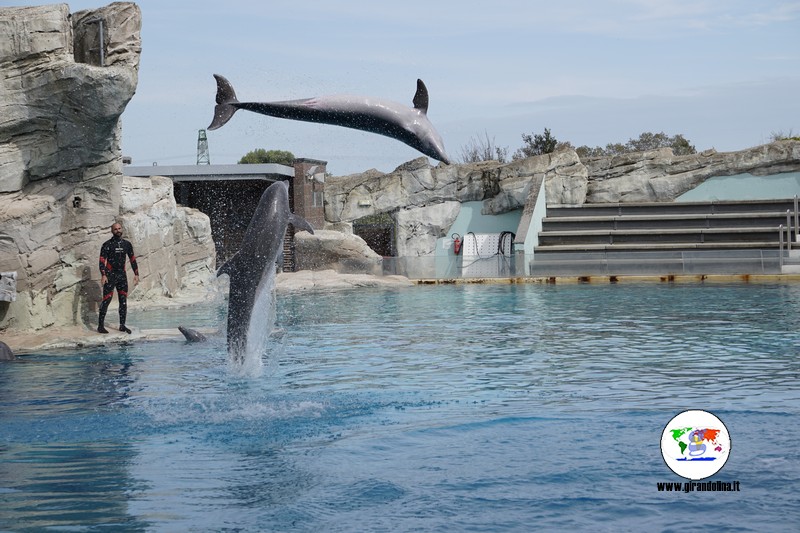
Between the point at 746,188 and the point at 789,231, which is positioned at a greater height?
the point at 746,188

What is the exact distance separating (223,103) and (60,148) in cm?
468

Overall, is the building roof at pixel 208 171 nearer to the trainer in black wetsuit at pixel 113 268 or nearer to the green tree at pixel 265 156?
the trainer in black wetsuit at pixel 113 268

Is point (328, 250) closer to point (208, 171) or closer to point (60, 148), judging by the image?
point (208, 171)

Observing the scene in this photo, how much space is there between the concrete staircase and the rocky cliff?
1199 centimetres

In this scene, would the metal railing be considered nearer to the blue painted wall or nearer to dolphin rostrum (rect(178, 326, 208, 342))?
the blue painted wall

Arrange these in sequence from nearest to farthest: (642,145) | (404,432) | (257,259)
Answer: (404,432), (257,259), (642,145)

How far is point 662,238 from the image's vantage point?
23688 millimetres

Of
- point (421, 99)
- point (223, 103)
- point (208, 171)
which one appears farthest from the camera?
point (208, 171)

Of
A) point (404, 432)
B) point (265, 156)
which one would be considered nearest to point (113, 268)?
point (404, 432)

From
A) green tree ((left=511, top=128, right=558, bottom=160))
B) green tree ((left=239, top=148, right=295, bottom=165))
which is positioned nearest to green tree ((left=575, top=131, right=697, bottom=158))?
green tree ((left=511, top=128, right=558, bottom=160))

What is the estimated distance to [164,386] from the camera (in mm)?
8031

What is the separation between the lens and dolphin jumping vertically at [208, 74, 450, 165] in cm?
764

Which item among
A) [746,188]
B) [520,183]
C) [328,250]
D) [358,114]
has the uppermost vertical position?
[520,183]

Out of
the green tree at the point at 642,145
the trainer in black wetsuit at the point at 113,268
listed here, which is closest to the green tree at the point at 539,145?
the green tree at the point at 642,145
